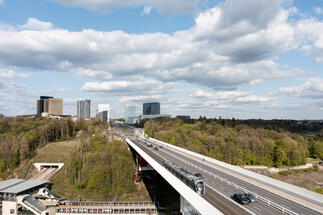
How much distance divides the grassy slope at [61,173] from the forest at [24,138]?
10.6ft

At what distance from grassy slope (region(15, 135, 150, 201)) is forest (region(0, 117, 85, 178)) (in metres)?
3.24

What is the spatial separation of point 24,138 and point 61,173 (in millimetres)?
28666

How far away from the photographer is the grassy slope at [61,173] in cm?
5503

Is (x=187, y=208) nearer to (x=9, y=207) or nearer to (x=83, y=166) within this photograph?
(x=9, y=207)

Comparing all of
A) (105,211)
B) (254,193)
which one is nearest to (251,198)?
(254,193)

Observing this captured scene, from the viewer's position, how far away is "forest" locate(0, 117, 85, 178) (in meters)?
73.0

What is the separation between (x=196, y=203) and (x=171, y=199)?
1425 inches

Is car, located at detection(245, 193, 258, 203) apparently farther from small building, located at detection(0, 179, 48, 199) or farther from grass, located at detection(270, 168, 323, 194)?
grass, located at detection(270, 168, 323, 194)

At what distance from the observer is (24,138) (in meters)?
83.9

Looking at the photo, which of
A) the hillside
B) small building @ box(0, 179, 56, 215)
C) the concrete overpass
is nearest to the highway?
the concrete overpass

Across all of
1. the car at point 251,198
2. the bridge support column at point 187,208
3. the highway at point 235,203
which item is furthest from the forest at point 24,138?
the car at point 251,198

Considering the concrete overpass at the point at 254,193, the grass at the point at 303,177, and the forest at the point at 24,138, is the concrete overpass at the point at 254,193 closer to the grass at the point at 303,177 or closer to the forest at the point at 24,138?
the grass at the point at 303,177

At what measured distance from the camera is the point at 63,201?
48469 mm

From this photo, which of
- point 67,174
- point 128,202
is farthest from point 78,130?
point 128,202
